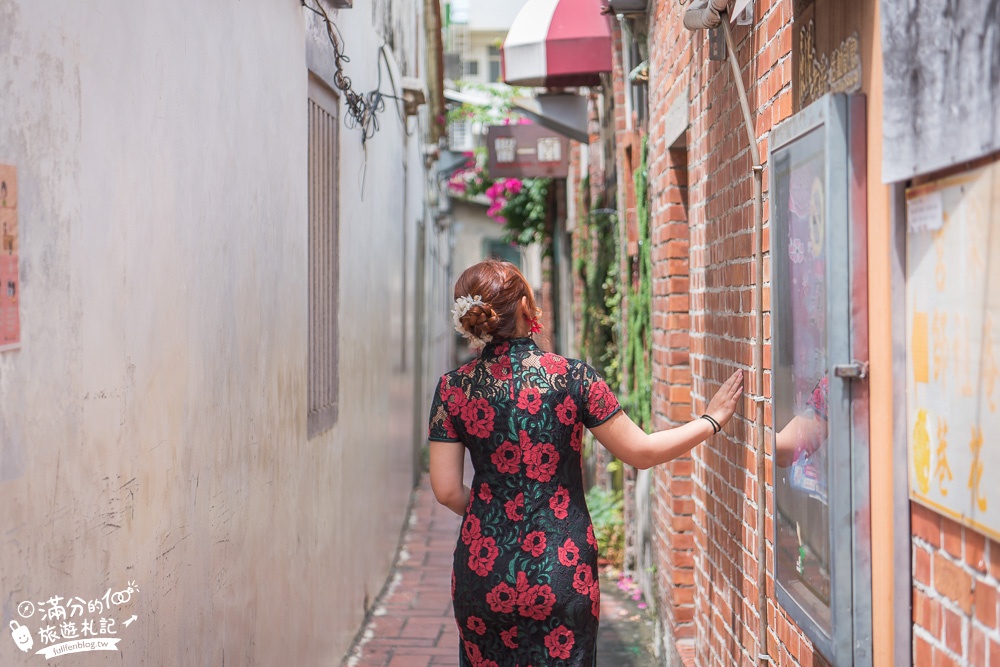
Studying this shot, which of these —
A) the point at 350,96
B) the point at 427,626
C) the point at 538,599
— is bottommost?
the point at 427,626

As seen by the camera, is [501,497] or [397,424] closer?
[501,497]

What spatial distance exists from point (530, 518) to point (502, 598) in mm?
229

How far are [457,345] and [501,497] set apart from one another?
26393 mm

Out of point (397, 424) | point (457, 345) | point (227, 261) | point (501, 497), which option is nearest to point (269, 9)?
point (227, 261)

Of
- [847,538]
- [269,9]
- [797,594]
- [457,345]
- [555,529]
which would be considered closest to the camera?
[847,538]

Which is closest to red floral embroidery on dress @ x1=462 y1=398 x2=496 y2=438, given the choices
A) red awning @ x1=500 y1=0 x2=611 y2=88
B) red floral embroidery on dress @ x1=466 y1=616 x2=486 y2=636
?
red floral embroidery on dress @ x1=466 y1=616 x2=486 y2=636

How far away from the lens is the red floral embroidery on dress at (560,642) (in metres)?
3.07

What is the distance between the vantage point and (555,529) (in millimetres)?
3088

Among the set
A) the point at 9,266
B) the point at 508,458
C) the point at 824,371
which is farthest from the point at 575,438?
the point at 9,266

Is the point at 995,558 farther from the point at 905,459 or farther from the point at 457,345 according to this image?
the point at 457,345

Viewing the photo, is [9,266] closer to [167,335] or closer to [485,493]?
[167,335]

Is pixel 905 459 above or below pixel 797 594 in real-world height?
above

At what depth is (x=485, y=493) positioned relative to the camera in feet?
10.3

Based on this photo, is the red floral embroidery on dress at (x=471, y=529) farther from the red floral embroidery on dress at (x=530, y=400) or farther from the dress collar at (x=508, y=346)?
the dress collar at (x=508, y=346)
